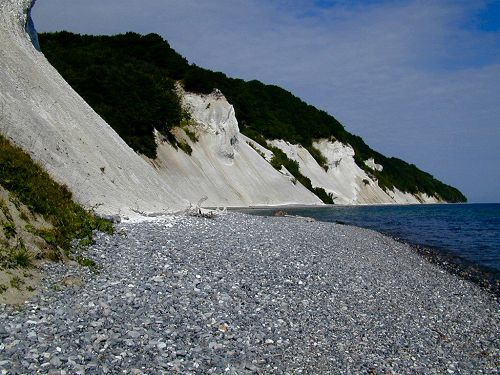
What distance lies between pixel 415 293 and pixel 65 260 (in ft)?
31.2

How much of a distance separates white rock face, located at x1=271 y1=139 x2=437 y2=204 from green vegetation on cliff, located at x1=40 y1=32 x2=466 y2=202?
2510 millimetres

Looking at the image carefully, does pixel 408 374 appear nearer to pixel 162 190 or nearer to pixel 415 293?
pixel 415 293

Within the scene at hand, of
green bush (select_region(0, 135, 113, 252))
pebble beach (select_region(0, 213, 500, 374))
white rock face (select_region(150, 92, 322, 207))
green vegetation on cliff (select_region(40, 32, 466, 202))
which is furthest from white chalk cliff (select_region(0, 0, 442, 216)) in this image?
pebble beach (select_region(0, 213, 500, 374))

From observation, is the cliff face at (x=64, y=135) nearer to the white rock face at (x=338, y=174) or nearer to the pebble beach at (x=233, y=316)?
the pebble beach at (x=233, y=316)

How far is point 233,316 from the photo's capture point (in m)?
9.07

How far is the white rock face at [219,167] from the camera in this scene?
40188 millimetres

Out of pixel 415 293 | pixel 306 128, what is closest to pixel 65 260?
pixel 415 293

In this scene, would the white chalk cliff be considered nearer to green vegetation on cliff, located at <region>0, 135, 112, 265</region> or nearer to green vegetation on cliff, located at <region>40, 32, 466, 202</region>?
green vegetation on cliff, located at <region>0, 135, 112, 265</region>

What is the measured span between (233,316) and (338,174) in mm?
81424

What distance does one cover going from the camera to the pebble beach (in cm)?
702

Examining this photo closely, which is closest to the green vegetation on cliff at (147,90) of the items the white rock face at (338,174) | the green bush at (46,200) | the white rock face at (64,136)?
the white rock face at (338,174)

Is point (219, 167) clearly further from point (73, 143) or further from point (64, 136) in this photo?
point (64, 136)

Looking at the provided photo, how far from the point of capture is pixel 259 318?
9281 millimetres

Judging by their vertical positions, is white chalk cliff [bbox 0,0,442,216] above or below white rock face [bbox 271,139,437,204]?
below
